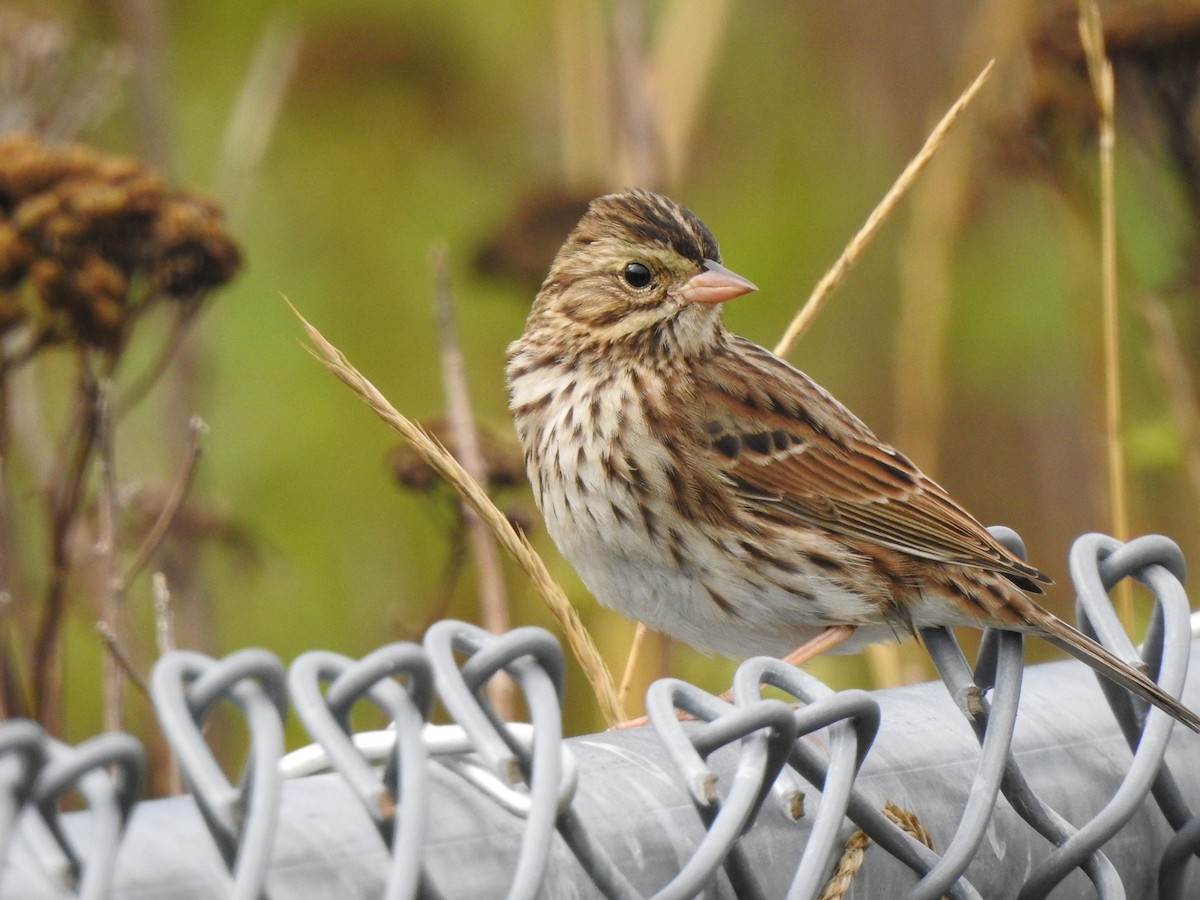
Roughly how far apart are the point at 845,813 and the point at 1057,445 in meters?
3.83

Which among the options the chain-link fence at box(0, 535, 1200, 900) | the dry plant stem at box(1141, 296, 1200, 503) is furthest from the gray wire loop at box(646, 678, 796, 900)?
the dry plant stem at box(1141, 296, 1200, 503)

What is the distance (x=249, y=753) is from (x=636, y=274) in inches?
79.9

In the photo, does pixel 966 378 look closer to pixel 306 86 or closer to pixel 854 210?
pixel 854 210

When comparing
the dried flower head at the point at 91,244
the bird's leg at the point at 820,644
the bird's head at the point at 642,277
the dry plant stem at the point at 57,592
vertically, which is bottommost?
the dry plant stem at the point at 57,592

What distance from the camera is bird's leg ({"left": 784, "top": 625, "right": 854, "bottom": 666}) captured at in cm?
265

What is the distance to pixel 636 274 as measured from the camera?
293 centimetres

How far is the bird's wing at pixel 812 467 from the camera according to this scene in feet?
9.21

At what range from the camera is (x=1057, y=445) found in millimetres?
4879

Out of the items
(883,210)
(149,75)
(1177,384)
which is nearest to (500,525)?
(883,210)

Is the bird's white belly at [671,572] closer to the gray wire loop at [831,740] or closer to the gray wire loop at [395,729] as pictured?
the gray wire loop at [831,740]

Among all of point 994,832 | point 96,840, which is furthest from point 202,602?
point 96,840

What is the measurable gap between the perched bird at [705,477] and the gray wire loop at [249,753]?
1.65 metres

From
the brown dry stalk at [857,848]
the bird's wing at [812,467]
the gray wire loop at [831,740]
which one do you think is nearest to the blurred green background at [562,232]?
the bird's wing at [812,467]

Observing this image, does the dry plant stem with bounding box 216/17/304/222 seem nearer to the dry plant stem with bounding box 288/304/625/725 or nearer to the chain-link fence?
the dry plant stem with bounding box 288/304/625/725
